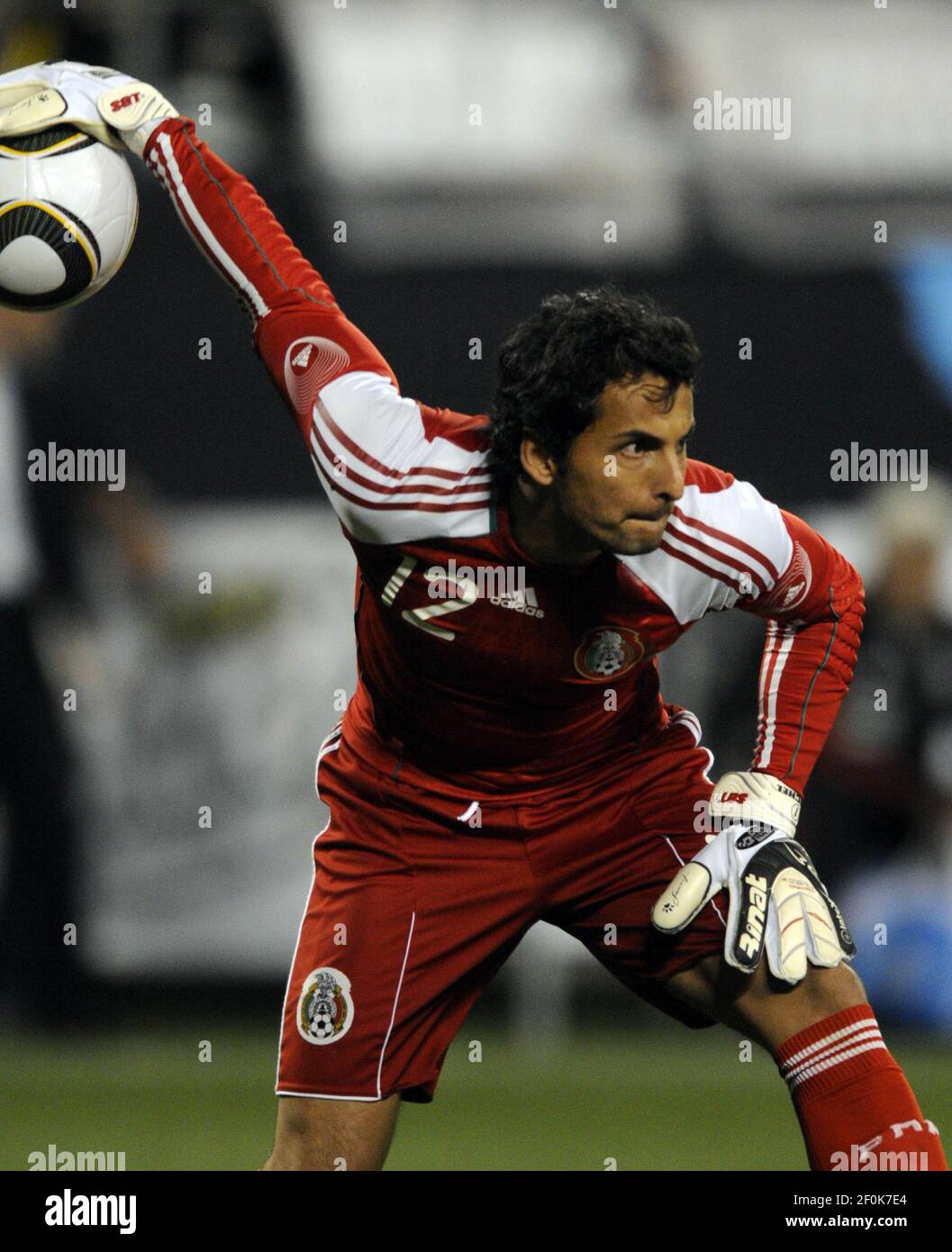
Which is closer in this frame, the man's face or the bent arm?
the man's face

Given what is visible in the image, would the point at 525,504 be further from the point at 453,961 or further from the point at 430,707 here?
the point at 453,961

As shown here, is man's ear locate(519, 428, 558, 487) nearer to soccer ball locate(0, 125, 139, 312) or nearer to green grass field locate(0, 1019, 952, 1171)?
soccer ball locate(0, 125, 139, 312)

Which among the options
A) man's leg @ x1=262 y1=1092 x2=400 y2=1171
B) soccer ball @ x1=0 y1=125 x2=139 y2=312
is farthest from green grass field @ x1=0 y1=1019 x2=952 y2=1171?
soccer ball @ x1=0 y1=125 x2=139 y2=312

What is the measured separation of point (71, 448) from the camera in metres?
8.02

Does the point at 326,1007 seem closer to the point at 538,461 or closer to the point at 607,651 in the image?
the point at 607,651

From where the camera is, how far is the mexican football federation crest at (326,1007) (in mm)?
4309

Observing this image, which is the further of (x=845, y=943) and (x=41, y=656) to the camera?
(x=41, y=656)

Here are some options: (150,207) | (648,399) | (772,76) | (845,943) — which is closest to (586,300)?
(648,399)

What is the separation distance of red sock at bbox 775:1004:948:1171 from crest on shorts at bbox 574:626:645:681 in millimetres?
840

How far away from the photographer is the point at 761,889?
4.18 metres

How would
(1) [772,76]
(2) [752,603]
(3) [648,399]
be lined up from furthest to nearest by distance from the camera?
(1) [772,76] < (2) [752,603] < (3) [648,399]

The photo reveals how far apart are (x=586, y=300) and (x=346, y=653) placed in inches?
169

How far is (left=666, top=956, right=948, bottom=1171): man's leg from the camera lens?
4008 mm

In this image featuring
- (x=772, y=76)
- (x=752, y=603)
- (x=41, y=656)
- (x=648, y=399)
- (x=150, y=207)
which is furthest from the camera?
(x=772, y=76)
